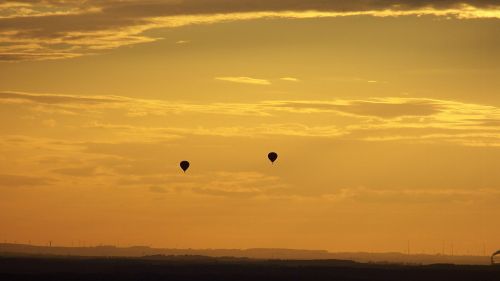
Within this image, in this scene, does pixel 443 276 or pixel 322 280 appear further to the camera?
pixel 443 276

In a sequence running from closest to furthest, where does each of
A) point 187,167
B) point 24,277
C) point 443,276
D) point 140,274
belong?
point 24,277
point 140,274
point 443,276
point 187,167

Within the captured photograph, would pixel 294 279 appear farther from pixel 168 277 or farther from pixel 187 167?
pixel 187 167

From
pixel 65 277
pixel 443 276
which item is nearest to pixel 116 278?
pixel 65 277

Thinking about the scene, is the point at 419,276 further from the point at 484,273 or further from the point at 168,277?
the point at 168,277

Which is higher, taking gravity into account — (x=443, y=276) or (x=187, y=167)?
(x=187, y=167)

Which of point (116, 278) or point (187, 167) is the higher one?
point (187, 167)

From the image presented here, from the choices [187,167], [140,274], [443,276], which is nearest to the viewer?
[140,274]

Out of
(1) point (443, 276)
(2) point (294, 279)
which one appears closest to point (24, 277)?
(2) point (294, 279)

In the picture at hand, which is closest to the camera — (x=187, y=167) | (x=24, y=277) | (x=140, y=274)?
(x=24, y=277)

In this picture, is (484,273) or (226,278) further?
(484,273)
